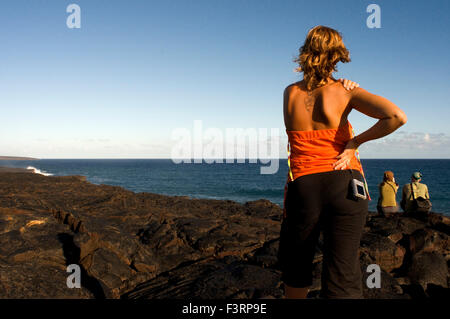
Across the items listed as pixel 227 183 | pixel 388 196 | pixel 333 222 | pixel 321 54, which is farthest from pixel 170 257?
pixel 227 183

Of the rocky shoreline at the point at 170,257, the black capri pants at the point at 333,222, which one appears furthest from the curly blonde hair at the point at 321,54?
the rocky shoreline at the point at 170,257

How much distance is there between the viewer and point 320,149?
227 cm

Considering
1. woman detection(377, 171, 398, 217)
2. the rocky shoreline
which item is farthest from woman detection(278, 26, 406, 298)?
woman detection(377, 171, 398, 217)

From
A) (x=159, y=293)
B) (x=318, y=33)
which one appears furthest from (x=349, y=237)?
(x=159, y=293)

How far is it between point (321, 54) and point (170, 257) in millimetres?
5348

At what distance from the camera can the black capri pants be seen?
7.05 feet

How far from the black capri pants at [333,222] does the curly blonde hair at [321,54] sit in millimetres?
668

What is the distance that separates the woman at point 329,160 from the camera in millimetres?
2150

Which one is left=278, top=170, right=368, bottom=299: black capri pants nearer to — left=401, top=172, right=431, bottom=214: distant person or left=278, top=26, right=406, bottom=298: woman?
left=278, top=26, right=406, bottom=298: woman

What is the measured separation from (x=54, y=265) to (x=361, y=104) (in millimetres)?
4912

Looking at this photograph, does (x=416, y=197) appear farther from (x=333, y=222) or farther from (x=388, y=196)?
(x=333, y=222)

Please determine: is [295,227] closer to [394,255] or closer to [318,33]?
[318,33]

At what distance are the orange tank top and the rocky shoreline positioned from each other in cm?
135
